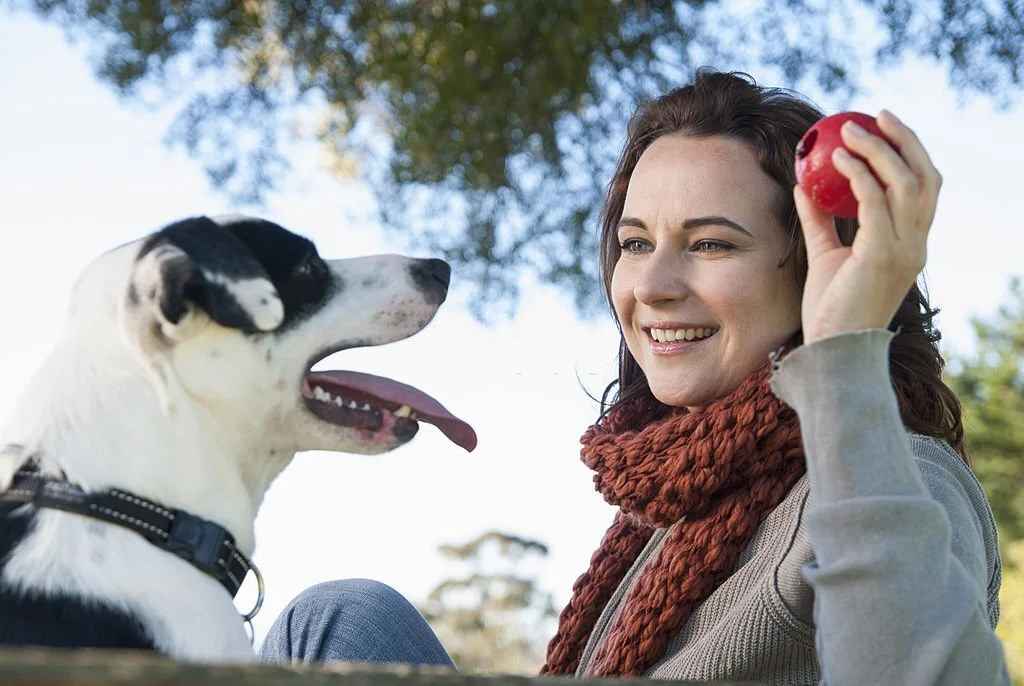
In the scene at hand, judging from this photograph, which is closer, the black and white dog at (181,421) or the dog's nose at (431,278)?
the black and white dog at (181,421)

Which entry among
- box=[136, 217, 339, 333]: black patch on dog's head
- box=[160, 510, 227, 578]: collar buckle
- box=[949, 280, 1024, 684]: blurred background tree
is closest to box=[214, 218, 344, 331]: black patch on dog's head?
box=[136, 217, 339, 333]: black patch on dog's head

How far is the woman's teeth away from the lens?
2129 millimetres

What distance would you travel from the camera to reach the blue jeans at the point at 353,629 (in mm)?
2143

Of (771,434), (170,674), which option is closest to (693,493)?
(771,434)

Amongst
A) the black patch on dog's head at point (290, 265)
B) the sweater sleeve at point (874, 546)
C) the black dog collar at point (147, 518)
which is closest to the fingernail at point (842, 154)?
the sweater sleeve at point (874, 546)

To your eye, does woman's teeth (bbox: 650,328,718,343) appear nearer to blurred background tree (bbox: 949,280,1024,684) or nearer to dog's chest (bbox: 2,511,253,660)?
dog's chest (bbox: 2,511,253,660)

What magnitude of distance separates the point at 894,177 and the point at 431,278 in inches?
29.6

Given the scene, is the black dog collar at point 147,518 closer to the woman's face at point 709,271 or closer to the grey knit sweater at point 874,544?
the grey knit sweater at point 874,544

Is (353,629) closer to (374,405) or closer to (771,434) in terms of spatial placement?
(374,405)

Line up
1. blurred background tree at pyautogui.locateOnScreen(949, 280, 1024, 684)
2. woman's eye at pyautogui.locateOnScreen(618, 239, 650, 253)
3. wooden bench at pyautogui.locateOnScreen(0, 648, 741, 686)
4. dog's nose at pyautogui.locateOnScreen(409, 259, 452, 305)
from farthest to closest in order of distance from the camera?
blurred background tree at pyautogui.locateOnScreen(949, 280, 1024, 684)
woman's eye at pyautogui.locateOnScreen(618, 239, 650, 253)
dog's nose at pyautogui.locateOnScreen(409, 259, 452, 305)
wooden bench at pyautogui.locateOnScreen(0, 648, 741, 686)

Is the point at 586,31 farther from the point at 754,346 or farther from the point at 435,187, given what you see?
the point at 754,346

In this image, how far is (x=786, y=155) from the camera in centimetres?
210

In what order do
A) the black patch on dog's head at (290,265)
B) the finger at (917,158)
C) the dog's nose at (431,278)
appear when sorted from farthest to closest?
the dog's nose at (431,278) → the black patch on dog's head at (290,265) → the finger at (917,158)

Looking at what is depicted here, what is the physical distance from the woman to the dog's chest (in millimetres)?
749
